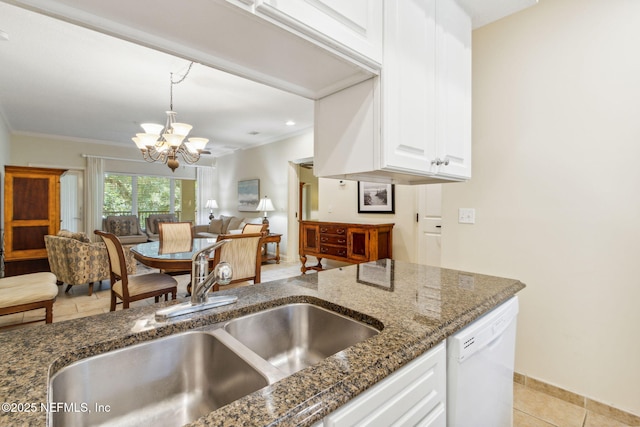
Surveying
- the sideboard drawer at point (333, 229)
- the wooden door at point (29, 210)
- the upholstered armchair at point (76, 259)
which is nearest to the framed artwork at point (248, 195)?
the sideboard drawer at point (333, 229)

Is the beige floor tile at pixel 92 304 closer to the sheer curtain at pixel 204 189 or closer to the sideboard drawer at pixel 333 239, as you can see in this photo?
the sideboard drawer at pixel 333 239

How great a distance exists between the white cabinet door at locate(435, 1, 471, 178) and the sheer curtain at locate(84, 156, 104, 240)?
7.53m

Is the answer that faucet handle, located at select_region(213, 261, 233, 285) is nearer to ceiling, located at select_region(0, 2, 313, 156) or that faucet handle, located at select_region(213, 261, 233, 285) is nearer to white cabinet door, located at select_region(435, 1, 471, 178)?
white cabinet door, located at select_region(435, 1, 471, 178)

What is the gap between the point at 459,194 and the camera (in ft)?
7.52

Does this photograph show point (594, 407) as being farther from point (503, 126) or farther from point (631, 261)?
point (503, 126)

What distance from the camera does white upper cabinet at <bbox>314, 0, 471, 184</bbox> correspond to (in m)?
1.13

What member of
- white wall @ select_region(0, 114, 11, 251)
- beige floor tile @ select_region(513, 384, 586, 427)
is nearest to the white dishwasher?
beige floor tile @ select_region(513, 384, 586, 427)

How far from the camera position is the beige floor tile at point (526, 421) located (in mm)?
1649

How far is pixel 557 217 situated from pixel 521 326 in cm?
77

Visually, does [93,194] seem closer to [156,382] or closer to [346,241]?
[346,241]

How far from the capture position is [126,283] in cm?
257

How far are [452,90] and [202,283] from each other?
4.61 ft

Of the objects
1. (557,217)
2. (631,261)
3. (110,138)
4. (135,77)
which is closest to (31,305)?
(135,77)

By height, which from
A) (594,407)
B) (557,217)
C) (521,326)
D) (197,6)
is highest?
(197,6)
